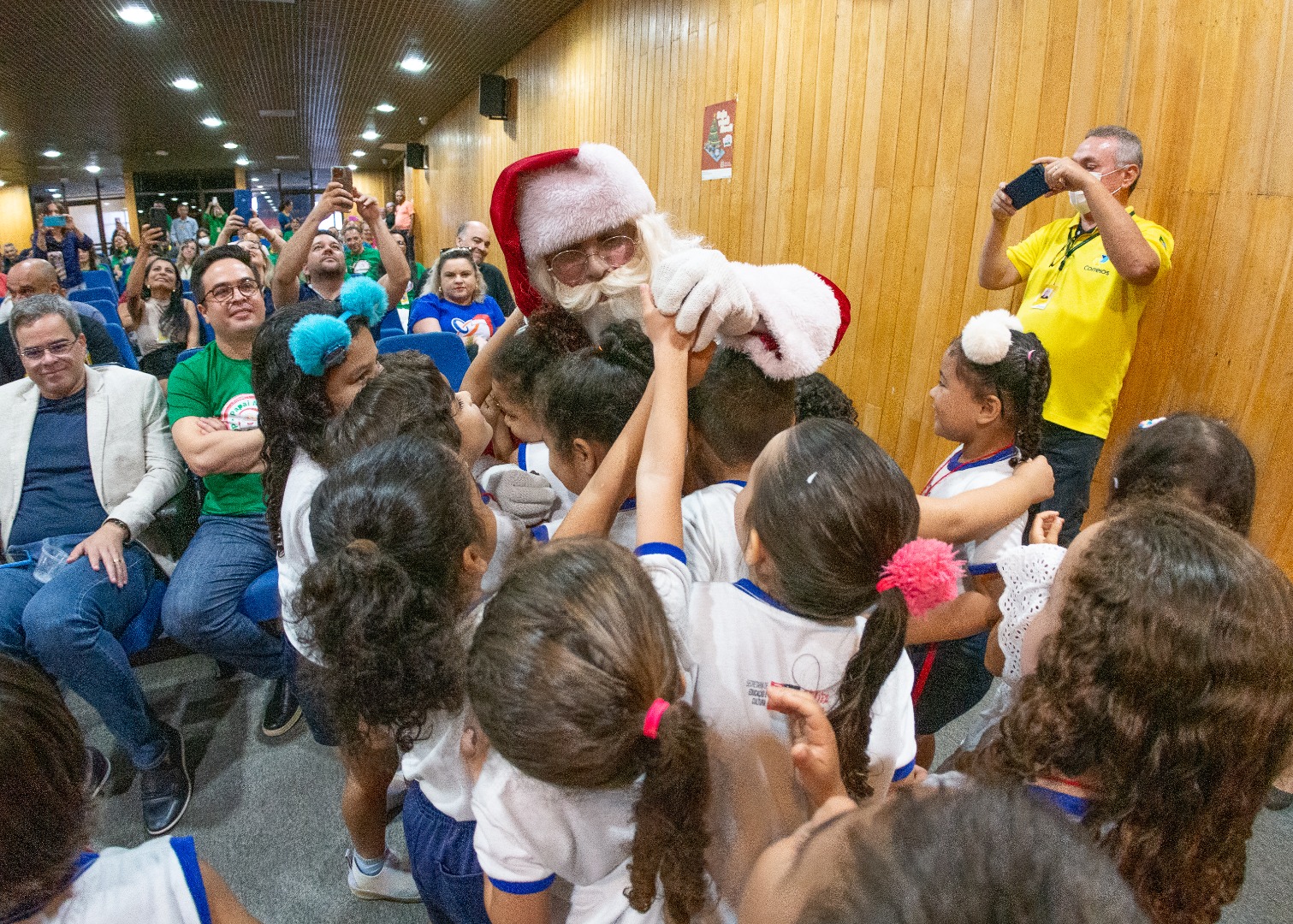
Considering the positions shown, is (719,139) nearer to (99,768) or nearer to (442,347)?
(442,347)

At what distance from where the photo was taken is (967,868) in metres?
0.37

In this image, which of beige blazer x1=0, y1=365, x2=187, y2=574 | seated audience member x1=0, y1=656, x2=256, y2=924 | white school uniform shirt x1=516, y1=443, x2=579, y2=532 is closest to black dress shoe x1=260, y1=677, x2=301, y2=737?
beige blazer x1=0, y1=365, x2=187, y2=574

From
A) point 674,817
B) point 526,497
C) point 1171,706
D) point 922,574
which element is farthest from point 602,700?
point 526,497

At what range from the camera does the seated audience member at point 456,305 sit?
10.3ft

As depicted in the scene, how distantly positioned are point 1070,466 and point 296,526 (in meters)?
2.17

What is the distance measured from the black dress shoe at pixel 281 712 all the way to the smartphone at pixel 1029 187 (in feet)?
8.32

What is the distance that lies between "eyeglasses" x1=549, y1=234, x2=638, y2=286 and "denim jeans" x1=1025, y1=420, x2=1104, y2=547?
5.29 feet

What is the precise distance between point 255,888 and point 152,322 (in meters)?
3.49

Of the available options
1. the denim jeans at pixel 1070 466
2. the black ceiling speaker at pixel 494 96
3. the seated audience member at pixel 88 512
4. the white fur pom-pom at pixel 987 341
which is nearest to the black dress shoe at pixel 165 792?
the seated audience member at pixel 88 512

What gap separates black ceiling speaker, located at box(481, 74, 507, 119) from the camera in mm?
A: 7375

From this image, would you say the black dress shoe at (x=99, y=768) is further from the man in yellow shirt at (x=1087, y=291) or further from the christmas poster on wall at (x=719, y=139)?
the christmas poster on wall at (x=719, y=139)

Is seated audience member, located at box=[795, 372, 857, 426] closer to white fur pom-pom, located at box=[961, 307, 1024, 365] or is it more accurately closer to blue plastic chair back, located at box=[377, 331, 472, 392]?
white fur pom-pom, located at box=[961, 307, 1024, 365]

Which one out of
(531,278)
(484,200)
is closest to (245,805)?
(531,278)

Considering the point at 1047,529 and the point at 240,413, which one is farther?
the point at 240,413
